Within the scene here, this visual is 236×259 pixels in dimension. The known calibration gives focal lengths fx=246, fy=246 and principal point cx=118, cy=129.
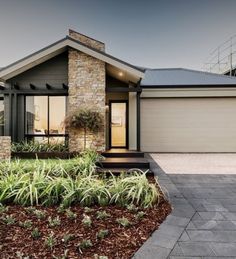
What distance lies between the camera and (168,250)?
2.74 metres

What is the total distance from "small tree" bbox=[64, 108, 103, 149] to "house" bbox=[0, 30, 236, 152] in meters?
0.32

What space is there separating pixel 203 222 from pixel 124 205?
4.00 feet

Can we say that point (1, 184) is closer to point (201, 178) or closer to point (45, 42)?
point (201, 178)

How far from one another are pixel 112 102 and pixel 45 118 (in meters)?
3.19

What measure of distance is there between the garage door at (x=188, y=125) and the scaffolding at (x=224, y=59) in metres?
8.68

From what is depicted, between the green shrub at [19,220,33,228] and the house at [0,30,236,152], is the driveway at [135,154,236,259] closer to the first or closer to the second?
the green shrub at [19,220,33,228]

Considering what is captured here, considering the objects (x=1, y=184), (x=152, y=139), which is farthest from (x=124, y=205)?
(x=152, y=139)

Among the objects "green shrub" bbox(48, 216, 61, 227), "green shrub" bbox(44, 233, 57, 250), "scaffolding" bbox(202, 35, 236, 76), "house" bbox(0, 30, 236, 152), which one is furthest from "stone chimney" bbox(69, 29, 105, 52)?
"scaffolding" bbox(202, 35, 236, 76)

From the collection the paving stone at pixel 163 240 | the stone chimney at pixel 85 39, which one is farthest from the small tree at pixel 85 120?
the paving stone at pixel 163 240

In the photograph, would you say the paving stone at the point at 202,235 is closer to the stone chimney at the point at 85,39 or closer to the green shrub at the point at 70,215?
the green shrub at the point at 70,215

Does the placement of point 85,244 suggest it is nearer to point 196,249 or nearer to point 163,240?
point 163,240

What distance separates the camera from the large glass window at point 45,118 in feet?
34.0

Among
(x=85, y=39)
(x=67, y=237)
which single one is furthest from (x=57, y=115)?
(x=67, y=237)

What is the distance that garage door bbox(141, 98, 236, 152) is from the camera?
1184 centimetres
